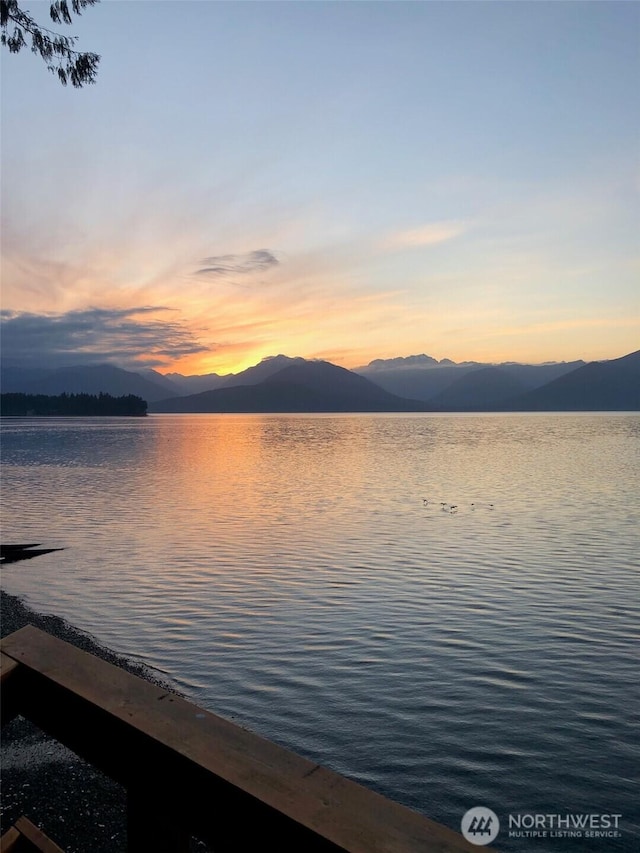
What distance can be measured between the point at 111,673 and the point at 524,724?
12329mm

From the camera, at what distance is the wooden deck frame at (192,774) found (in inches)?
80.4

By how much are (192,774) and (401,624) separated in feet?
58.0

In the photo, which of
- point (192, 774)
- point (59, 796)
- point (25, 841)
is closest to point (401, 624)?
point (59, 796)

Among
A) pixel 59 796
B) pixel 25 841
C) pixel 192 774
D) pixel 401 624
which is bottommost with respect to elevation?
pixel 401 624

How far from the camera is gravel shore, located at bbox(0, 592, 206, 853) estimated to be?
8867mm

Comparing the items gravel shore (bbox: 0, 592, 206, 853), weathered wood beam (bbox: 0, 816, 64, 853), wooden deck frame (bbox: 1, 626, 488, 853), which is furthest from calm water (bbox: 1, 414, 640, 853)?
wooden deck frame (bbox: 1, 626, 488, 853)

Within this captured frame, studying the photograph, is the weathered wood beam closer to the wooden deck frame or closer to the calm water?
the wooden deck frame

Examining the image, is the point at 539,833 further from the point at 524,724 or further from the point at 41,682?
the point at 41,682

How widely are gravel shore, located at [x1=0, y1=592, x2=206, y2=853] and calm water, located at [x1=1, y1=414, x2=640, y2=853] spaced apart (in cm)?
353

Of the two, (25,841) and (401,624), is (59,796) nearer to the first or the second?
(25,841)

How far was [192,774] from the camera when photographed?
2.40 metres

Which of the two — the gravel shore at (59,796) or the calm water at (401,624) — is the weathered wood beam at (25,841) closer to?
the gravel shore at (59,796)

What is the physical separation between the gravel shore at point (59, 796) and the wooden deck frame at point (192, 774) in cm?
706

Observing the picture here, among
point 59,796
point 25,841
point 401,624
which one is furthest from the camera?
point 401,624
